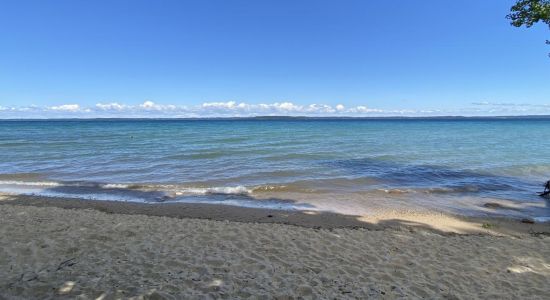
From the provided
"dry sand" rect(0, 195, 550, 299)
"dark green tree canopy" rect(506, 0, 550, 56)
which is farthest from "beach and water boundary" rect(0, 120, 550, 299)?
"dark green tree canopy" rect(506, 0, 550, 56)

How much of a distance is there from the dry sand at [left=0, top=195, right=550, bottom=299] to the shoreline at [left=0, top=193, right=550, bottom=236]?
2.8 inches

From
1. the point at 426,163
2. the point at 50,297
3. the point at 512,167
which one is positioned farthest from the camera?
the point at 426,163

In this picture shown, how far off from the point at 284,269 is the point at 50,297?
3364mm

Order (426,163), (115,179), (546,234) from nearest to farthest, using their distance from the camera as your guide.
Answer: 1. (546,234)
2. (115,179)
3. (426,163)

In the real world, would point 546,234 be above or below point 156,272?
below

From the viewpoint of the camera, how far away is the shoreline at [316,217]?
31.1 feet

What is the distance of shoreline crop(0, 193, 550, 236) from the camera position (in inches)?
374

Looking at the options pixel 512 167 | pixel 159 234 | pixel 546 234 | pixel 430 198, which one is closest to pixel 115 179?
pixel 159 234

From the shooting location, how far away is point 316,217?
33.9 ft

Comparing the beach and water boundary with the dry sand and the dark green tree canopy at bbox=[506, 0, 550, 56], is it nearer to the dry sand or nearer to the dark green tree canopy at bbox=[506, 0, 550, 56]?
the dry sand

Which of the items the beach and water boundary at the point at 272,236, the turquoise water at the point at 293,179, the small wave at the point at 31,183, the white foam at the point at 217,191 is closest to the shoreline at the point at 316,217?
the beach and water boundary at the point at 272,236

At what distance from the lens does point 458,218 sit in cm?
1063

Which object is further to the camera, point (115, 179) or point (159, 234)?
point (115, 179)

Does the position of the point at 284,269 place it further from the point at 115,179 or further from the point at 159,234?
the point at 115,179
